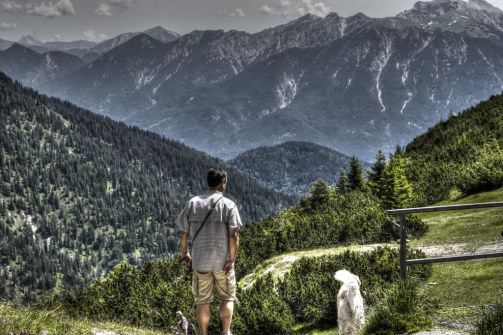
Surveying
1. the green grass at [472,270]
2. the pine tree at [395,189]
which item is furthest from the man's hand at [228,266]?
the pine tree at [395,189]

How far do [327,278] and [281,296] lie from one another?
163 centimetres

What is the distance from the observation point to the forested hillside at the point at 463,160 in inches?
857

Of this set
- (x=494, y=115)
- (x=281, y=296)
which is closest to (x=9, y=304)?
(x=281, y=296)

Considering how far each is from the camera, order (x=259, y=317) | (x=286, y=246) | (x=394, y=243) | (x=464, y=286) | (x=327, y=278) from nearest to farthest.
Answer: (x=464, y=286) → (x=259, y=317) → (x=327, y=278) → (x=394, y=243) → (x=286, y=246)

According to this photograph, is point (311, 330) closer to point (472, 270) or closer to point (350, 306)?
point (350, 306)

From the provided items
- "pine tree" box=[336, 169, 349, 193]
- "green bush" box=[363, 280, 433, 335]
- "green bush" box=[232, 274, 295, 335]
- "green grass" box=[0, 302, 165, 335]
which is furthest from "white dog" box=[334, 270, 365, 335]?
"pine tree" box=[336, 169, 349, 193]

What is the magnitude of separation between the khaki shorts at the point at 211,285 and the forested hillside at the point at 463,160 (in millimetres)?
17522

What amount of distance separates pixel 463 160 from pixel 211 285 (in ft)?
81.0

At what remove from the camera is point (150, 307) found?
19234mm

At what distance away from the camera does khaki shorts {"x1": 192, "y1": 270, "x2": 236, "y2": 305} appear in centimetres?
758

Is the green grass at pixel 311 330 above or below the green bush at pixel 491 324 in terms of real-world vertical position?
below

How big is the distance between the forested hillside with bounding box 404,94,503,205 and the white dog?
1571 cm

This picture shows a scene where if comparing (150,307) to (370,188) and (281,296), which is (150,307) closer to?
(281,296)

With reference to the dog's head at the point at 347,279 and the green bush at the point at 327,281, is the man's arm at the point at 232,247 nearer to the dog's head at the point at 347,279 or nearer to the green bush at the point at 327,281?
the dog's head at the point at 347,279
